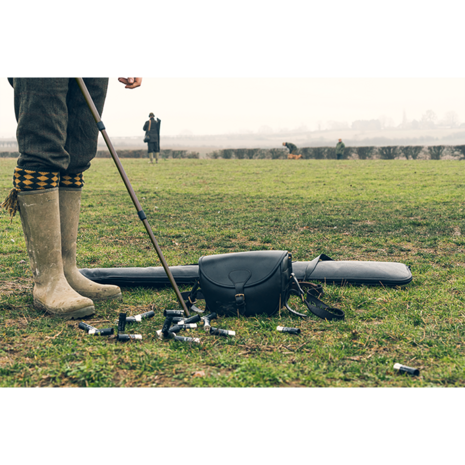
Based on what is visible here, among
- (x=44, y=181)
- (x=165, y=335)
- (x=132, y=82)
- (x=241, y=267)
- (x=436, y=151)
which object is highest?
(x=436, y=151)

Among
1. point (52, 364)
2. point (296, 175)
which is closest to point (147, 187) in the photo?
point (296, 175)

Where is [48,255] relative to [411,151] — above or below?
below

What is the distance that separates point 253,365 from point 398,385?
26.4 inches

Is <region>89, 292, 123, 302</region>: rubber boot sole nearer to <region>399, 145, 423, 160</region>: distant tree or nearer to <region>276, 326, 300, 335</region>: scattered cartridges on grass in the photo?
<region>276, 326, 300, 335</region>: scattered cartridges on grass

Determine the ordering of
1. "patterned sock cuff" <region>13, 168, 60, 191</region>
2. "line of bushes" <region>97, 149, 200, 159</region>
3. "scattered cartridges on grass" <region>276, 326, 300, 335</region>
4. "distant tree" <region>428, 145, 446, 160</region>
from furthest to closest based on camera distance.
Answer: "line of bushes" <region>97, 149, 200, 159</region>
"distant tree" <region>428, 145, 446, 160</region>
"patterned sock cuff" <region>13, 168, 60, 191</region>
"scattered cartridges on grass" <region>276, 326, 300, 335</region>

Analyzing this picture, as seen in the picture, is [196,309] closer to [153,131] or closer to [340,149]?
[153,131]

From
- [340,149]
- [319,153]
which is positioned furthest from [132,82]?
[319,153]

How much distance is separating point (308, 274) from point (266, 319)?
0.82 metres

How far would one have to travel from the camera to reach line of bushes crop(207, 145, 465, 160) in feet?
79.8

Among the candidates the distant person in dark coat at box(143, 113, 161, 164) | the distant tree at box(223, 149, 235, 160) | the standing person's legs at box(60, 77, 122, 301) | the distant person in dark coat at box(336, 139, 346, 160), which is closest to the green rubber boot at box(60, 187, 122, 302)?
the standing person's legs at box(60, 77, 122, 301)

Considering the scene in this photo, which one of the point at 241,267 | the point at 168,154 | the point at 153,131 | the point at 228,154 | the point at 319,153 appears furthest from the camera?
the point at 319,153

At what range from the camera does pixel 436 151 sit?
969 inches

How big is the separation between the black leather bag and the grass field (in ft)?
0.32
